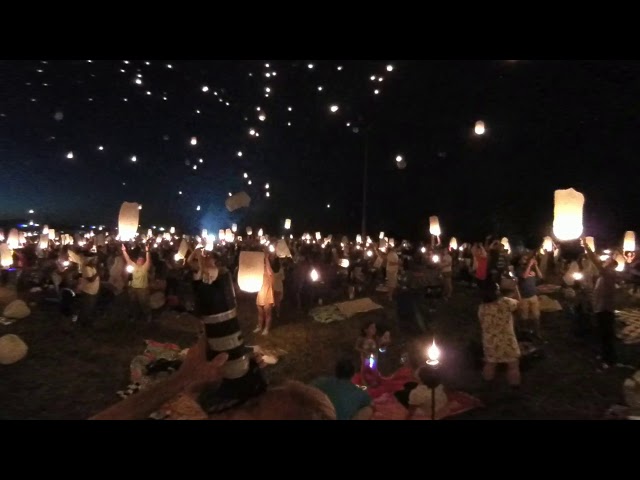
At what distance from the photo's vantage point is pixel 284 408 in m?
4.37

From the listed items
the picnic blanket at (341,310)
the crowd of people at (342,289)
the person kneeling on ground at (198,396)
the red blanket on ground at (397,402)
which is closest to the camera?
the person kneeling on ground at (198,396)

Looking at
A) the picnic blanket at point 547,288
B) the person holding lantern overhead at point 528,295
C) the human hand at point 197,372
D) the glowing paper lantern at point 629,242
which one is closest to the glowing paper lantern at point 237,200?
the human hand at point 197,372

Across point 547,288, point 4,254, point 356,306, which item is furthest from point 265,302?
point 547,288

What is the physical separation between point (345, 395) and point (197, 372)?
1.74m

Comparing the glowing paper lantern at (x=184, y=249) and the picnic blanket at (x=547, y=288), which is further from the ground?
the glowing paper lantern at (x=184, y=249)

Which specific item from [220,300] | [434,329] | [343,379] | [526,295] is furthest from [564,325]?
[220,300]

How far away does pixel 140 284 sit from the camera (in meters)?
9.41

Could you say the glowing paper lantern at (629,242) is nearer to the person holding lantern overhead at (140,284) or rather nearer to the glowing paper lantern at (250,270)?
the glowing paper lantern at (250,270)

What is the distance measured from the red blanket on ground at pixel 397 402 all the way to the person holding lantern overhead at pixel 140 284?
529 centimetres

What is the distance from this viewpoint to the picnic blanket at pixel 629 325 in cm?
839

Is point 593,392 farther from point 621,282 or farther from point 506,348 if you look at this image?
point 621,282

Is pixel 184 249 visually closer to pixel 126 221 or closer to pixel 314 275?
pixel 314 275

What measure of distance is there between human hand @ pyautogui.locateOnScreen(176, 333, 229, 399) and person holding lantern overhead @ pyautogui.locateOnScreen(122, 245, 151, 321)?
15.0ft

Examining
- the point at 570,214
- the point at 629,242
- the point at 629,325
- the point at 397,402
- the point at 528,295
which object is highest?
the point at 570,214
